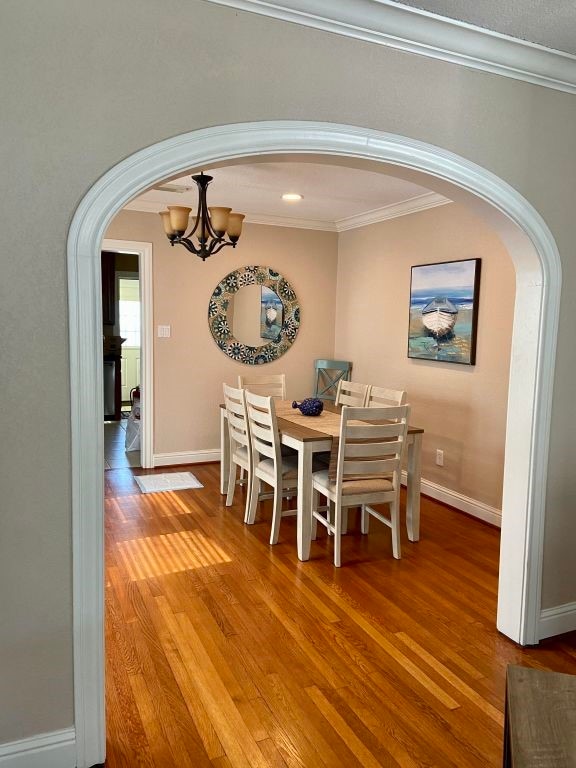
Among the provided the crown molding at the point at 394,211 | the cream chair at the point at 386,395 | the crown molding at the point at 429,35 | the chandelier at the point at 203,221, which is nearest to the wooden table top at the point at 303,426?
the cream chair at the point at 386,395

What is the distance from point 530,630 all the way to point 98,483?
200 cm

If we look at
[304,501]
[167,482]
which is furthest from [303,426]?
[167,482]

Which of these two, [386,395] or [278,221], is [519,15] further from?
[278,221]

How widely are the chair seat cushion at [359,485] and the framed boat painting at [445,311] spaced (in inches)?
50.7

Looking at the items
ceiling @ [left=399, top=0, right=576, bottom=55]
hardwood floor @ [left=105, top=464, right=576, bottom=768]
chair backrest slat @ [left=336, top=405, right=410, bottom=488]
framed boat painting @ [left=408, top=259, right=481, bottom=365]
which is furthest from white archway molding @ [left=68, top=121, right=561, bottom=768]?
framed boat painting @ [left=408, top=259, right=481, bottom=365]

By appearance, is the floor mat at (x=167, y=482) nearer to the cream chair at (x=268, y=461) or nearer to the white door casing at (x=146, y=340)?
the white door casing at (x=146, y=340)

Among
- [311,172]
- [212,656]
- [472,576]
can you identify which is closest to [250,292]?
[311,172]

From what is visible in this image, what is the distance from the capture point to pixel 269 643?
8.50ft

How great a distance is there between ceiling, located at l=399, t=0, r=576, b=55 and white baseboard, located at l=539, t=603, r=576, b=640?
2357 mm

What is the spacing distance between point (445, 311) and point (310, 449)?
176 cm

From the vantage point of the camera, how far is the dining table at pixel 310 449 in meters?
3.45

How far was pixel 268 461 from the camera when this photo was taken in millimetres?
3918

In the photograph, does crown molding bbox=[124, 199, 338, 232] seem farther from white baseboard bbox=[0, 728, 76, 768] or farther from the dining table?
white baseboard bbox=[0, 728, 76, 768]

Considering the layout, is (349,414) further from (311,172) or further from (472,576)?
(311,172)
